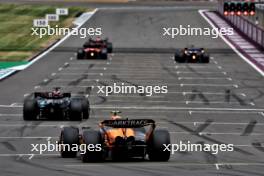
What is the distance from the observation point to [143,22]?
10406 centimetres

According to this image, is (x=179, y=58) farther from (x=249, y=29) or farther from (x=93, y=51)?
(x=249, y=29)

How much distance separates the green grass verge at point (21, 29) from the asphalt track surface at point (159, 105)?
229 centimetres

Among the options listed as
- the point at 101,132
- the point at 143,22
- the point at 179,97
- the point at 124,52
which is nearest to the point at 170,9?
the point at 143,22

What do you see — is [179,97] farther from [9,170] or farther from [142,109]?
[9,170]

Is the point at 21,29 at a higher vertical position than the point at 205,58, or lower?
lower

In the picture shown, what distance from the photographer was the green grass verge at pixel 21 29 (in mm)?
76062

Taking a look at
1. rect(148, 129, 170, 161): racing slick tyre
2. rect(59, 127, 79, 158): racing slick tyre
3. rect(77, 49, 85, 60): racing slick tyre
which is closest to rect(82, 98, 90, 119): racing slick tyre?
rect(59, 127, 79, 158): racing slick tyre

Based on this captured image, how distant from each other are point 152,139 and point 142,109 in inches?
715

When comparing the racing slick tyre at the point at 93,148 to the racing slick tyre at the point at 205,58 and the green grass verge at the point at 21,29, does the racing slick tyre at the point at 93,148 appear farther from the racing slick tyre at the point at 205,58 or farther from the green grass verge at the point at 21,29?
the green grass verge at the point at 21,29

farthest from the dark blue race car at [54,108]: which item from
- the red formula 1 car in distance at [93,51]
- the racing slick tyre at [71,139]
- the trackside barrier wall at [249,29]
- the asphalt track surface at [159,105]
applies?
the trackside barrier wall at [249,29]

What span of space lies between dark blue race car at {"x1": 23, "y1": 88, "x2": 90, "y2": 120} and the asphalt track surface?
49 centimetres

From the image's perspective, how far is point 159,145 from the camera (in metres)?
25.4

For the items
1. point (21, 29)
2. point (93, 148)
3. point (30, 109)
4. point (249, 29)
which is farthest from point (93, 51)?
point (93, 148)

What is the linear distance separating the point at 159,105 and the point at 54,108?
8.59 m
